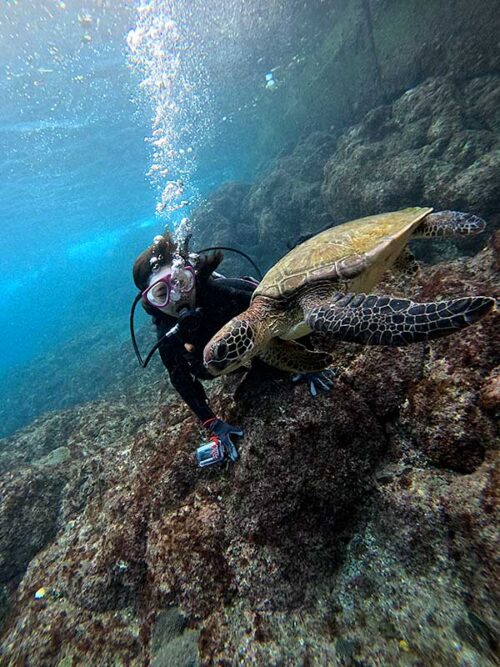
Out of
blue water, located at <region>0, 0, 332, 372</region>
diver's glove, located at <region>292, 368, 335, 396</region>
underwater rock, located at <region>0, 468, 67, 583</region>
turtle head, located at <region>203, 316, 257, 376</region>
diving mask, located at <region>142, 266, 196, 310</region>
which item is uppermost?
blue water, located at <region>0, 0, 332, 372</region>

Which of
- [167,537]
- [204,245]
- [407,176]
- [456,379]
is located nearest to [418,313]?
[456,379]

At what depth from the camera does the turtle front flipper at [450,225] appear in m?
3.30

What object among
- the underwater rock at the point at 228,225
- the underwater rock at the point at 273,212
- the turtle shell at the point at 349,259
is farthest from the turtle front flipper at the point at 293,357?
the underwater rock at the point at 228,225

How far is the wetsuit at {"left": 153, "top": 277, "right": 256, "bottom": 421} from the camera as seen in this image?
3.04 m

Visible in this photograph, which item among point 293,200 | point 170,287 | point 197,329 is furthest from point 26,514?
point 293,200

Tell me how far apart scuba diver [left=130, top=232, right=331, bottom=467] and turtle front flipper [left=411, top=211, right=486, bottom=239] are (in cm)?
211

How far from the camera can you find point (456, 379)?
2.27 m

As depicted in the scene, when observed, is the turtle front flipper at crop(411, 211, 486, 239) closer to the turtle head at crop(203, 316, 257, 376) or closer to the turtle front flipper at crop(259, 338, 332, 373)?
the turtle front flipper at crop(259, 338, 332, 373)

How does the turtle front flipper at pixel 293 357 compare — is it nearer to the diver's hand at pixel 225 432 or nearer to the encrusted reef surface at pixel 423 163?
the diver's hand at pixel 225 432

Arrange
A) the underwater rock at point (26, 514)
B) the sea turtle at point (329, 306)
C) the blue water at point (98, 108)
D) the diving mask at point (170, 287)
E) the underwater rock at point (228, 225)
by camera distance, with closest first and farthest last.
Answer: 1. the sea turtle at point (329, 306)
2. the diving mask at point (170, 287)
3. the underwater rock at point (26, 514)
4. the underwater rock at point (228, 225)
5. the blue water at point (98, 108)

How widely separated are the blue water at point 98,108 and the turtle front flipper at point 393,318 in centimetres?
2074

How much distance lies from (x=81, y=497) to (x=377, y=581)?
4.29 m

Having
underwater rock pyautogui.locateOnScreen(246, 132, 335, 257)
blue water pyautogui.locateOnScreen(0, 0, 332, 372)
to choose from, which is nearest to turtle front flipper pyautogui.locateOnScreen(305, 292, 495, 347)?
underwater rock pyautogui.locateOnScreen(246, 132, 335, 257)

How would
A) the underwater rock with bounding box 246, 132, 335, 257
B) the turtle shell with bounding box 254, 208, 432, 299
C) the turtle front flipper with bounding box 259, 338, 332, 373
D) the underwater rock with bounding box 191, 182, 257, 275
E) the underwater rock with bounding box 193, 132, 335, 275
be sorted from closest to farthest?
the turtle front flipper with bounding box 259, 338, 332, 373 → the turtle shell with bounding box 254, 208, 432, 299 → the underwater rock with bounding box 246, 132, 335, 257 → the underwater rock with bounding box 193, 132, 335, 275 → the underwater rock with bounding box 191, 182, 257, 275
